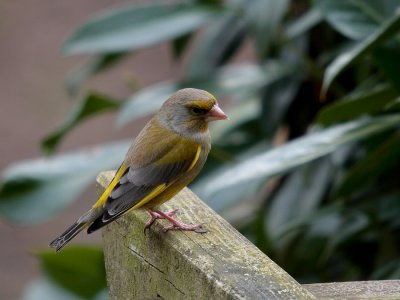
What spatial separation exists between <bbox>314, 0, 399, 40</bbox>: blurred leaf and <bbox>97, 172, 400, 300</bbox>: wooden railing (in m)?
1.26

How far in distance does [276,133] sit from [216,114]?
1.04 meters

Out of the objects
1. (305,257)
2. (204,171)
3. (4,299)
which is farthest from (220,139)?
(4,299)

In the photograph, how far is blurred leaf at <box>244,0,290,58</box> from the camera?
4254 mm

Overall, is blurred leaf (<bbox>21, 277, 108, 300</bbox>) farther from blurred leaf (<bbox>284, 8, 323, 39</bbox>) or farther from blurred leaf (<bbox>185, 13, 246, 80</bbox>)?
blurred leaf (<bbox>284, 8, 323, 39</bbox>)

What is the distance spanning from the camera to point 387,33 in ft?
11.0

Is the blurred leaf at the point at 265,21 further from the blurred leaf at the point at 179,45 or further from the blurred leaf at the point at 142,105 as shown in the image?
the blurred leaf at the point at 179,45

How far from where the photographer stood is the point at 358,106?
3.50 metres

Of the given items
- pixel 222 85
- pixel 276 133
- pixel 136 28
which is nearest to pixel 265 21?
pixel 222 85

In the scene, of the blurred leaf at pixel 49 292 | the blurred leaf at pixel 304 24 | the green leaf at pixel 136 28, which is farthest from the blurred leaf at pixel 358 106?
the blurred leaf at pixel 49 292

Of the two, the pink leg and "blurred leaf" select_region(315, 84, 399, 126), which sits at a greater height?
the pink leg

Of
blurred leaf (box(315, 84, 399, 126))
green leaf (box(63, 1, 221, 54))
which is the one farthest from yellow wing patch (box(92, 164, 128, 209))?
green leaf (box(63, 1, 221, 54))

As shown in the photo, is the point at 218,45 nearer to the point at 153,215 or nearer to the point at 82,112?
the point at 82,112

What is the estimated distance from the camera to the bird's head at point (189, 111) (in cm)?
359

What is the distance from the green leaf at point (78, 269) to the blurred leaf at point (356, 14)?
1.43 m
